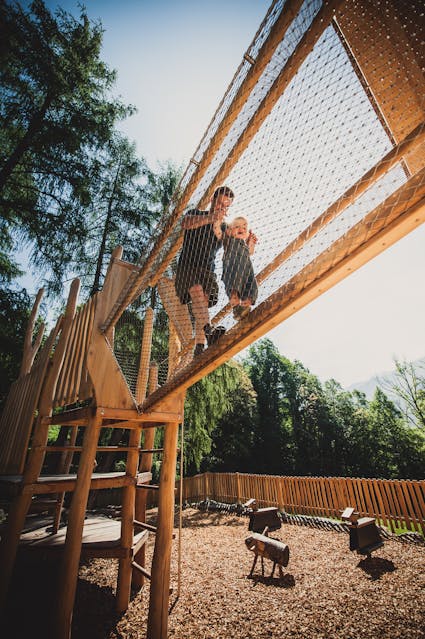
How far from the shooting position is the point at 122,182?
977 centimetres

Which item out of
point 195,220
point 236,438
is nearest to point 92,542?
point 195,220

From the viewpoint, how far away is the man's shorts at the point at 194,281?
2.56 meters

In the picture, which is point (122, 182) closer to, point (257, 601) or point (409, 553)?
point (257, 601)

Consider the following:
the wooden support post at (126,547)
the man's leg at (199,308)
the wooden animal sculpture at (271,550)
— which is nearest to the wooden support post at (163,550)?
the wooden support post at (126,547)

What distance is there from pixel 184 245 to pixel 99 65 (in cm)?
871

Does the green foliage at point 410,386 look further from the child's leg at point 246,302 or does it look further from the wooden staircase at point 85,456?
the child's leg at point 246,302

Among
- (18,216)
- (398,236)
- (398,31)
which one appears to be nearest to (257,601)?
(398,236)

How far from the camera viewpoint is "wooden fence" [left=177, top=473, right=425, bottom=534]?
7709 millimetres

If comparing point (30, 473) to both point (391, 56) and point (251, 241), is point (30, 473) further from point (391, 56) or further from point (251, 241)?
point (391, 56)

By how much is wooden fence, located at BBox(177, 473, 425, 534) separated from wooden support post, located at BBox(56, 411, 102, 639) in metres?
8.80

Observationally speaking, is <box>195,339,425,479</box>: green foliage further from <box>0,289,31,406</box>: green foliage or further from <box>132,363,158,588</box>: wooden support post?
<box>132,363,158,588</box>: wooden support post

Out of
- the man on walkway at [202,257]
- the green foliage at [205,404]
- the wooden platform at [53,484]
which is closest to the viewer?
the man on walkway at [202,257]

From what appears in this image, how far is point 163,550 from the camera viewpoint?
2.58 m

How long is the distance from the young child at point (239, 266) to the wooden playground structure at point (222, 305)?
0.26 metres
